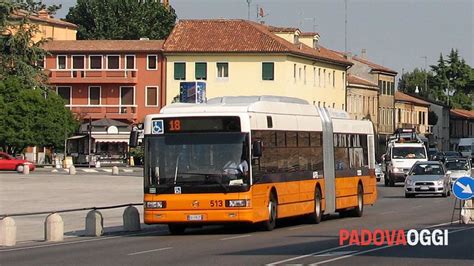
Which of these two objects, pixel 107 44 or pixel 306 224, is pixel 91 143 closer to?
pixel 107 44

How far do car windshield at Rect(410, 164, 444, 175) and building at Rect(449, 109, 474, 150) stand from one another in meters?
116

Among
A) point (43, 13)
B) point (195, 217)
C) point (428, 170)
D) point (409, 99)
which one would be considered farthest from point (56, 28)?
point (195, 217)

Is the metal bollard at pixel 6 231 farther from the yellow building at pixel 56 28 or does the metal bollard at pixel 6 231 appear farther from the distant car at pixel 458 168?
the yellow building at pixel 56 28

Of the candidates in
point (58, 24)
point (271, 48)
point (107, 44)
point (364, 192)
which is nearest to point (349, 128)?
point (364, 192)

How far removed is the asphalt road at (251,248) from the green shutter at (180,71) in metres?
74.2

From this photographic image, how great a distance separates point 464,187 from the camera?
29.4m

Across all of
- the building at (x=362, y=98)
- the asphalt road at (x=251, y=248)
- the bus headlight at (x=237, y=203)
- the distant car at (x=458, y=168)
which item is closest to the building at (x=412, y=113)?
the building at (x=362, y=98)

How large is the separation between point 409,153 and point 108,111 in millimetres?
49160

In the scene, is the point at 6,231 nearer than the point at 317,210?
Yes

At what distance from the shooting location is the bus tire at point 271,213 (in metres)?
A: 29.1

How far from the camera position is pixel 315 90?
4414 inches

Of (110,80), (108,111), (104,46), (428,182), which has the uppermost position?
(104,46)

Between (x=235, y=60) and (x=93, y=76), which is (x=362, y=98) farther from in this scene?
(x=93, y=76)

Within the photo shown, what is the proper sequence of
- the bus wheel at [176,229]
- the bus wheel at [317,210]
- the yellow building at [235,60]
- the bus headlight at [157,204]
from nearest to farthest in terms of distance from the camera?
1. the bus headlight at [157,204]
2. the bus wheel at [176,229]
3. the bus wheel at [317,210]
4. the yellow building at [235,60]
